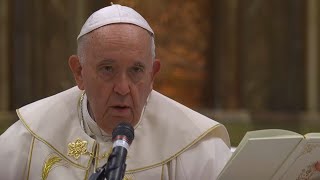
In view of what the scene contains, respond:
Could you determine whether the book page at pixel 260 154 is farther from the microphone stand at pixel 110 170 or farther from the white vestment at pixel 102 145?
the microphone stand at pixel 110 170

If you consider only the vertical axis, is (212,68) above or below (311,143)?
below

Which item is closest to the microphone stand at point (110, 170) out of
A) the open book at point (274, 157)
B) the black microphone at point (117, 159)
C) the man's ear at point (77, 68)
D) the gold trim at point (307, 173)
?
the black microphone at point (117, 159)

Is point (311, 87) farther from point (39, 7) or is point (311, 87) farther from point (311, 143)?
point (311, 143)

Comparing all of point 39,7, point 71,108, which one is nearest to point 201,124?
point 71,108

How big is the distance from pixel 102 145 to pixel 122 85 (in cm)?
38

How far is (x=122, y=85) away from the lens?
2596 millimetres

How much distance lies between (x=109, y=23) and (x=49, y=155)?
63 cm

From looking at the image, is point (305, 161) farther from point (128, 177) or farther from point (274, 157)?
point (128, 177)

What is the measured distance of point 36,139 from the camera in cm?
296

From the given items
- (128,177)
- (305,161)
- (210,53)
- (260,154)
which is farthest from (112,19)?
(210,53)

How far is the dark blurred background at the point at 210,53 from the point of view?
8141 millimetres

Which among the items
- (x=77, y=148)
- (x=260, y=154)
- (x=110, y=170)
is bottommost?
(x=77, y=148)

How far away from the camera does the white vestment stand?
9.41 feet

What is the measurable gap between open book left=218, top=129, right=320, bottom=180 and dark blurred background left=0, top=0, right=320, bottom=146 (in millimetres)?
5384
